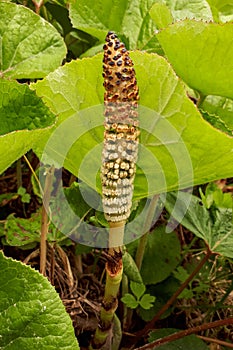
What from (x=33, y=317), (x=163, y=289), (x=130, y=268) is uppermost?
(x=33, y=317)

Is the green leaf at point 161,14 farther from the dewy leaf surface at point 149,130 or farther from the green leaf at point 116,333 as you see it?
the green leaf at point 116,333

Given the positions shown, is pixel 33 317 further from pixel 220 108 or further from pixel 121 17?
pixel 121 17

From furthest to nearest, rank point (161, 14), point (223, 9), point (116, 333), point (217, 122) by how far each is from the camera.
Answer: point (223, 9), point (116, 333), point (161, 14), point (217, 122)

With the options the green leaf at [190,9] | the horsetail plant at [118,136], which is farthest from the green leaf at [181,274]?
the green leaf at [190,9]

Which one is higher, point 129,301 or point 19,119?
point 19,119

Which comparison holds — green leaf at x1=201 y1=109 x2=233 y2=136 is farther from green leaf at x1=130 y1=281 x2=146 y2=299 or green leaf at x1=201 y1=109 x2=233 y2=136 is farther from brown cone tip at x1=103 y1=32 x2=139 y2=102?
green leaf at x1=130 y1=281 x2=146 y2=299

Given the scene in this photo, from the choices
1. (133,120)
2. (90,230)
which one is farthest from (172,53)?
(90,230)

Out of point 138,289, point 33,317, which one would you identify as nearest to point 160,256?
point 138,289

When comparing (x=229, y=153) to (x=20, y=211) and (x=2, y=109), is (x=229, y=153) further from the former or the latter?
(x=20, y=211)
